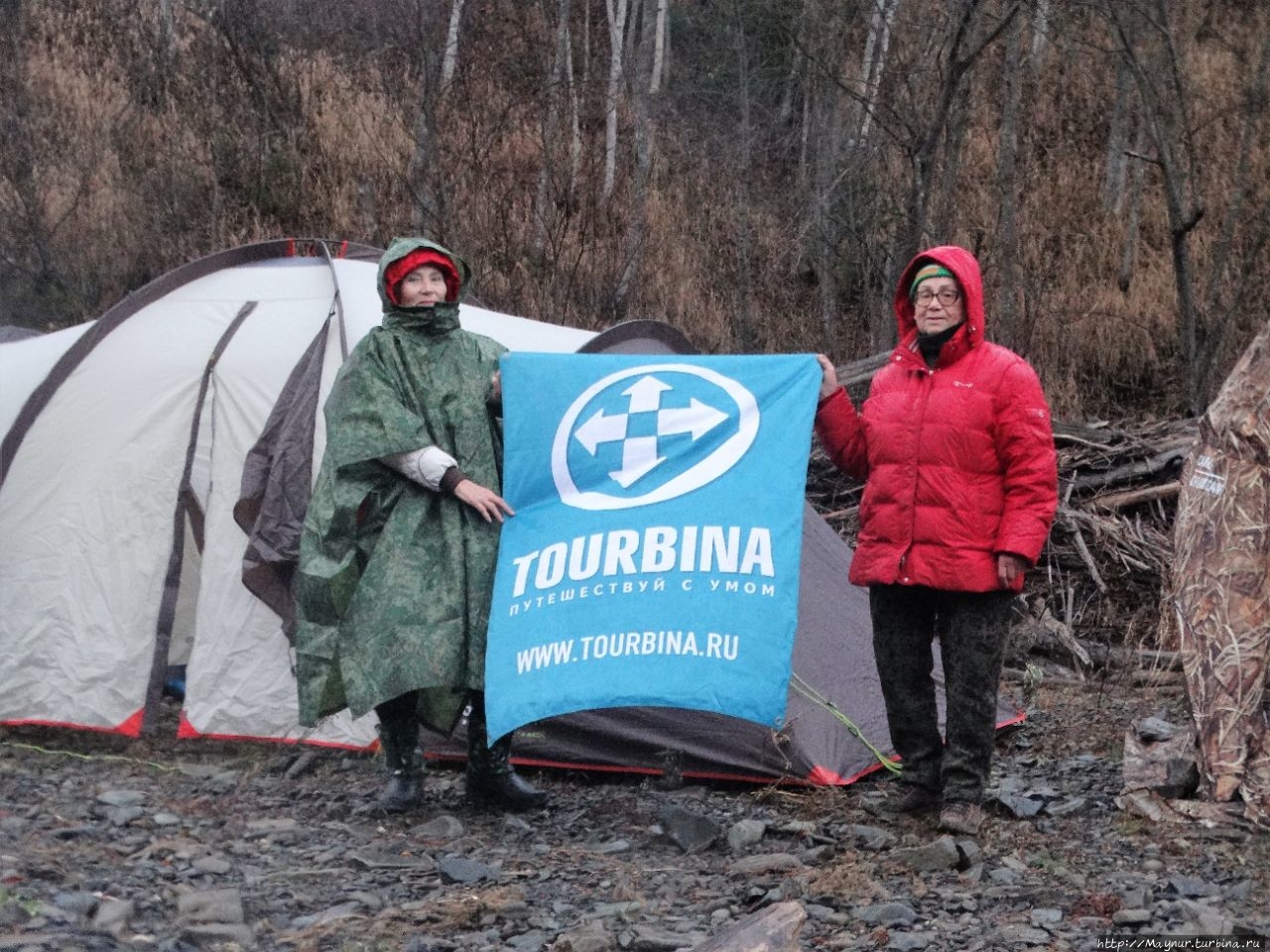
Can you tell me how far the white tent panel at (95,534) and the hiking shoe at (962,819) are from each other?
3.33 metres

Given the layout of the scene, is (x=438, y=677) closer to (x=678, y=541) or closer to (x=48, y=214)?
(x=678, y=541)

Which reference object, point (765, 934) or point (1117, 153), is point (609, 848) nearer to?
point (765, 934)

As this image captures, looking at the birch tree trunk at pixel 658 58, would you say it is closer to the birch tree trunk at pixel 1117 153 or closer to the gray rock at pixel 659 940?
the birch tree trunk at pixel 1117 153

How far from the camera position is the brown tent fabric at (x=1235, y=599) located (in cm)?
441

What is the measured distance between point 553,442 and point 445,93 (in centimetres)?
1142

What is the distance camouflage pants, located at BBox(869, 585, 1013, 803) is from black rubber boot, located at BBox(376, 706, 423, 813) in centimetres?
153

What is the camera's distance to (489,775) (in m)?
4.74

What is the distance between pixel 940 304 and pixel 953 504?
592 millimetres

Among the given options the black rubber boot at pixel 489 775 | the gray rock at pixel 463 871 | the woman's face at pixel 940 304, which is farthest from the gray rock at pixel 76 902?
the woman's face at pixel 940 304

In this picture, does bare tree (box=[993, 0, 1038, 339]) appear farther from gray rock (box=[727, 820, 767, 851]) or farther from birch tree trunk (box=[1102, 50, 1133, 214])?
birch tree trunk (box=[1102, 50, 1133, 214])

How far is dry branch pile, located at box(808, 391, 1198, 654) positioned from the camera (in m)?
7.47

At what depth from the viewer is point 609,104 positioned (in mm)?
17047

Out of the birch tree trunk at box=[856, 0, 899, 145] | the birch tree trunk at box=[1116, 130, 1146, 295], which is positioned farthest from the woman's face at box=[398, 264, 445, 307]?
the birch tree trunk at box=[1116, 130, 1146, 295]

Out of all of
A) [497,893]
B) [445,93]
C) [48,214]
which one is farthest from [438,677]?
[48,214]
